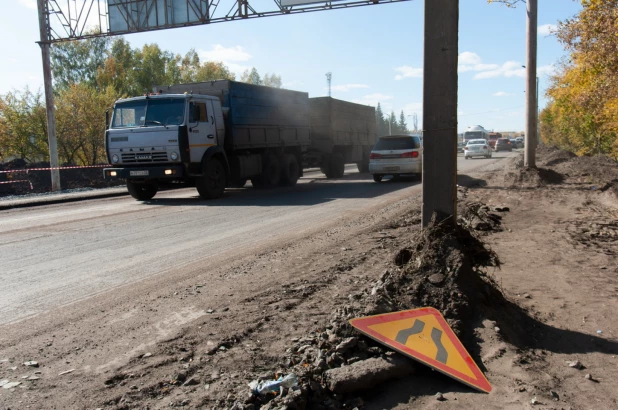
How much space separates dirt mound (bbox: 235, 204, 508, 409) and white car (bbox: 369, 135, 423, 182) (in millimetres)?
14270

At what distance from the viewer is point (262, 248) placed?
25.3 ft

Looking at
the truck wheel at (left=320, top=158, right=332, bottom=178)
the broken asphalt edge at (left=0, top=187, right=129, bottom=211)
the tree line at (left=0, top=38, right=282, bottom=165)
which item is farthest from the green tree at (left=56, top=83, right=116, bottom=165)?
the truck wheel at (left=320, top=158, right=332, bottom=178)

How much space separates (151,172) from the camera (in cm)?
1380

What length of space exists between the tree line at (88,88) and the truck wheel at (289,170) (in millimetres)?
19296

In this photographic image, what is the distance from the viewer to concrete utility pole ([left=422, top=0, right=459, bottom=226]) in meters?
4.71

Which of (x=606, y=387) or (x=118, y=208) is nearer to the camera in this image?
(x=606, y=387)

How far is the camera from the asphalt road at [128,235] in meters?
5.92

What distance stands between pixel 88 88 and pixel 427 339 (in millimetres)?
41654

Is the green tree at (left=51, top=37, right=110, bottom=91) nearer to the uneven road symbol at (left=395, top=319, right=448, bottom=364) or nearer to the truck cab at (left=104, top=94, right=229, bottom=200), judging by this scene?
the truck cab at (left=104, top=94, right=229, bottom=200)

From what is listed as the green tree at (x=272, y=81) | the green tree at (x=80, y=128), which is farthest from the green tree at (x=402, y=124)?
the green tree at (x=80, y=128)

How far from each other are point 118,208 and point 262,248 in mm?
6943

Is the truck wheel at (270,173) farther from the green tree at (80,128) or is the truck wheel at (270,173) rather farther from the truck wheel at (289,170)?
the green tree at (80,128)

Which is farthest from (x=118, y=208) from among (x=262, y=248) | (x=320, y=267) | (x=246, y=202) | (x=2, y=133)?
(x=2, y=133)

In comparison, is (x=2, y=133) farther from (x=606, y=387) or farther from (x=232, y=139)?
(x=606, y=387)
